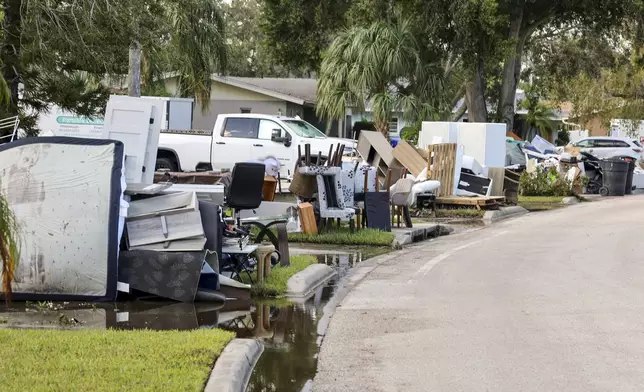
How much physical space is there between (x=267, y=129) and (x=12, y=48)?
1221 cm

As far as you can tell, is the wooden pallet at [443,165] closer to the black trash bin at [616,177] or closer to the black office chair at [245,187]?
the black trash bin at [616,177]

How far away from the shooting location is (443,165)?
24359mm

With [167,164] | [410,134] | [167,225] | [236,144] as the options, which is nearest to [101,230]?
[167,225]

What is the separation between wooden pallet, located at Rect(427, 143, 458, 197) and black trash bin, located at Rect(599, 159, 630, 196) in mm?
10210

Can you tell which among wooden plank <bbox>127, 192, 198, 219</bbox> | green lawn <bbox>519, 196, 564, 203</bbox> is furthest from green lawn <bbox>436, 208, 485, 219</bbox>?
wooden plank <bbox>127, 192, 198, 219</bbox>

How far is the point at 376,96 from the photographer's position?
33625mm

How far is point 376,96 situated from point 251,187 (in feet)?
65.6

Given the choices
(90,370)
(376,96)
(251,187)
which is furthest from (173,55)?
(90,370)

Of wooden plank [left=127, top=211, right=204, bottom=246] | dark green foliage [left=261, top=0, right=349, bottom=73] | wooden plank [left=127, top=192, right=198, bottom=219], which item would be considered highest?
dark green foliage [left=261, top=0, right=349, bottom=73]

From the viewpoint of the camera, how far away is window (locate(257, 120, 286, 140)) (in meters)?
26.8

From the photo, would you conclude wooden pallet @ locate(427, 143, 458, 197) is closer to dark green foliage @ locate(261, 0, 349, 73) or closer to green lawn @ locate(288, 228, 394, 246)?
green lawn @ locate(288, 228, 394, 246)

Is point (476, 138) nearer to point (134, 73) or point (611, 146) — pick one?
point (134, 73)

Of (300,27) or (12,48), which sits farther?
(300,27)

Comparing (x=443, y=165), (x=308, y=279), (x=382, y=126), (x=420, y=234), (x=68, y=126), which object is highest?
(x=382, y=126)
